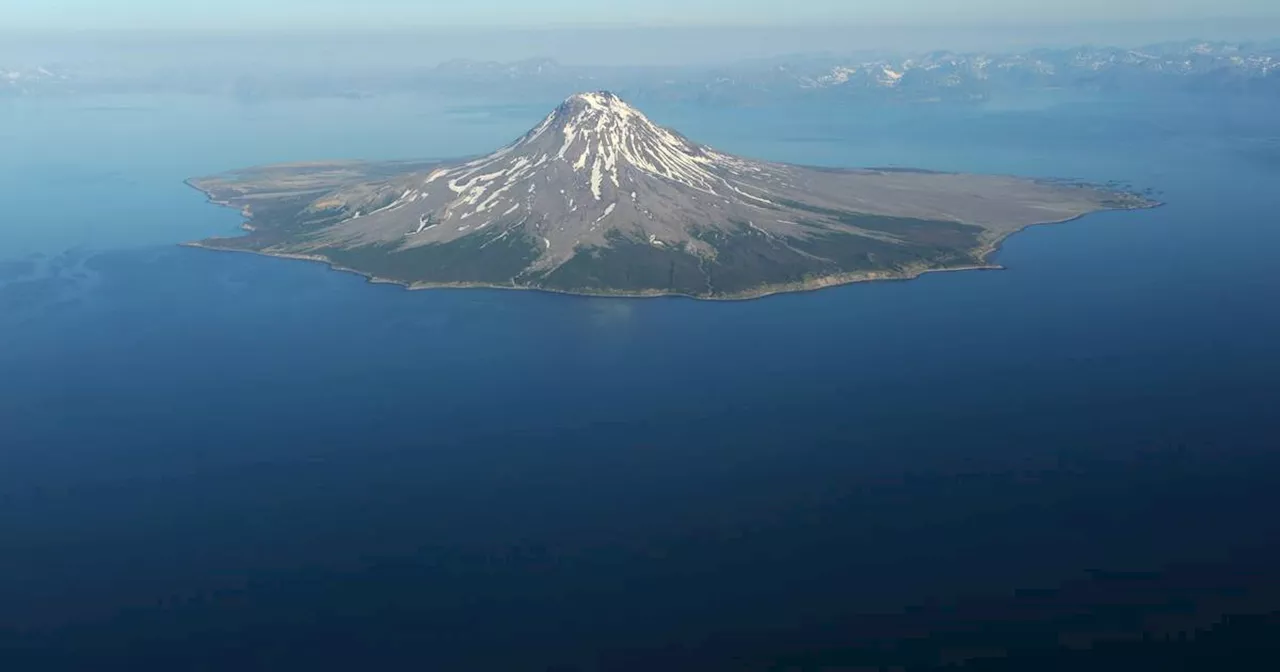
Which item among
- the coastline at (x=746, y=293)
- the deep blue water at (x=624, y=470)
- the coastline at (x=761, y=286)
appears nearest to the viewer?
the deep blue water at (x=624, y=470)

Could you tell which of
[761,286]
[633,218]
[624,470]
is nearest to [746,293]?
[761,286]

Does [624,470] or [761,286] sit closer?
[624,470]

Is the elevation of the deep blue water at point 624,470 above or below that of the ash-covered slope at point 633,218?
below

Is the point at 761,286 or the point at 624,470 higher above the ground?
the point at 761,286

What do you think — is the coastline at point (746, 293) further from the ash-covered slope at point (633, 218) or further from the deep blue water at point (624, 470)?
the deep blue water at point (624, 470)

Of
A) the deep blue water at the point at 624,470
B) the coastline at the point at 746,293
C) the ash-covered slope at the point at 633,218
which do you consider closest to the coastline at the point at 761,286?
the coastline at the point at 746,293

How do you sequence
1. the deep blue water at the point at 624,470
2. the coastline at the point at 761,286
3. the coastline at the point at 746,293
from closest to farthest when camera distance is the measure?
the deep blue water at the point at 624,470, the coastline at the point at 746,293, the coastline at the point at 761,286

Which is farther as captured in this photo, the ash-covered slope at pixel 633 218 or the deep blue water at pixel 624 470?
the ash-covered slope at pixel 633 218

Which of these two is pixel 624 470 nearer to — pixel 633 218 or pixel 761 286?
Answer: pixel 761 286

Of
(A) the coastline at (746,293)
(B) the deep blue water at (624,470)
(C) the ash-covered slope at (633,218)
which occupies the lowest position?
(B) the deep blue water at (624,470)
